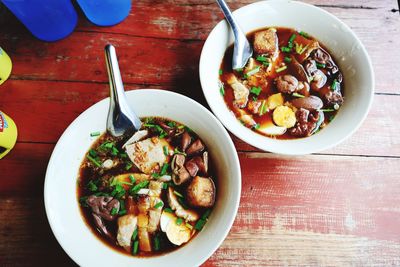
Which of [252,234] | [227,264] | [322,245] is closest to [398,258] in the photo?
[322,245]

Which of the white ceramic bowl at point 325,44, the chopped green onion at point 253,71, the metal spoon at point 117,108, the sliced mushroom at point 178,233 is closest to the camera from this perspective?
the metal spoon at point 117,108

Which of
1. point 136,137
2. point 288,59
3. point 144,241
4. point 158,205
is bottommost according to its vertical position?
point 144,241

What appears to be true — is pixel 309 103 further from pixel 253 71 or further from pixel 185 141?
pixel 185 141

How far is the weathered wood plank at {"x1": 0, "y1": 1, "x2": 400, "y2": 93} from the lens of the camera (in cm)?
184

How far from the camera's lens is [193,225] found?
1.48 metres

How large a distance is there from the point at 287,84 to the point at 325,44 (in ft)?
1.04

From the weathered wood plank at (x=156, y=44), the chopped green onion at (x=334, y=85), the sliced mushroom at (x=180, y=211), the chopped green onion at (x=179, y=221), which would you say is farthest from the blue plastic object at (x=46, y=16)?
the chopped green onion at (x=334, y=85)

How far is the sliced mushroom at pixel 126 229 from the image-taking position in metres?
1.45

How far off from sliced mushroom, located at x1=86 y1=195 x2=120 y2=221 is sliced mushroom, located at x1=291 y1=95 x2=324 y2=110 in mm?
943

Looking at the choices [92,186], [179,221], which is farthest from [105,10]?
[179,221]

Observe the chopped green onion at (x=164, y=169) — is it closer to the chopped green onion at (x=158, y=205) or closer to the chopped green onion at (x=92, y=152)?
the chopped green onion at (x=158, y=205)

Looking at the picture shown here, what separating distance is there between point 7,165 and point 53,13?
757mm

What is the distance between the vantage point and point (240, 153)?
171 cm

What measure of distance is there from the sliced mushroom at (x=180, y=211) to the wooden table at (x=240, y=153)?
8.3 inches
